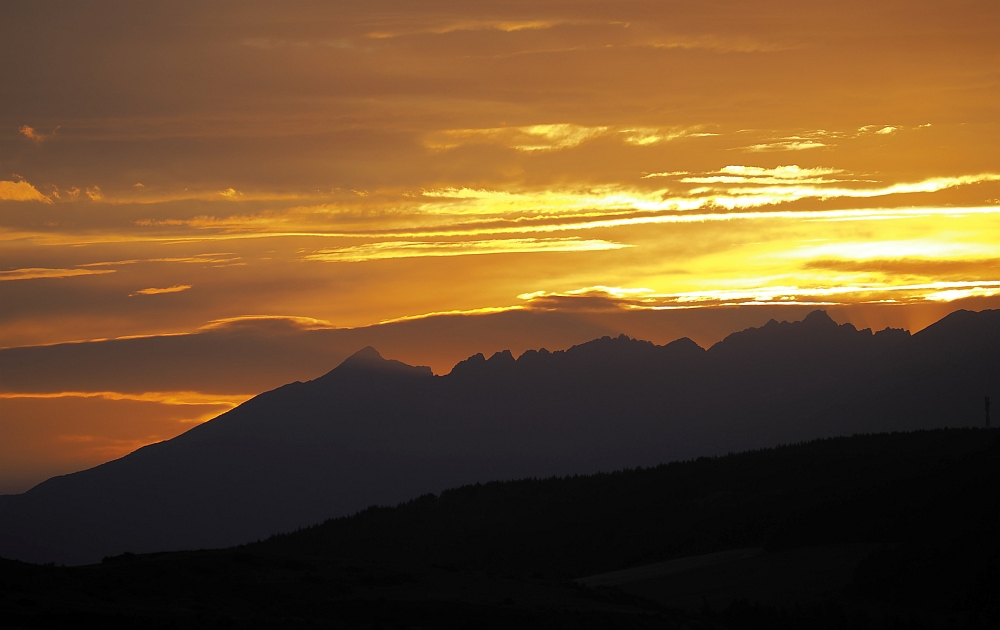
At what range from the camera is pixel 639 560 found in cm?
5928

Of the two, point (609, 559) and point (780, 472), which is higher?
point (780, 472)

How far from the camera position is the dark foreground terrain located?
30.7 meters

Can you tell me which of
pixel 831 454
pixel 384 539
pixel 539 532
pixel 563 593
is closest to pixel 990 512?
pixel 563 593

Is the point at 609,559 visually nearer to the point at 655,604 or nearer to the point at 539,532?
the point at 539,532

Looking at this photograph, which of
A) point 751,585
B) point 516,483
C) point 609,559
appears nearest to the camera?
point 751,585

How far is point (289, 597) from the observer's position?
31844mm

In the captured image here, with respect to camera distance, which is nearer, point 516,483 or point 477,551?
point 477,551

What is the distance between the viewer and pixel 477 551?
70.8 m

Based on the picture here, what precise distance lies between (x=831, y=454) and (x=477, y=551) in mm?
23143

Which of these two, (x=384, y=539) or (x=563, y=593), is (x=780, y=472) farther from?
(x=563, y=593)

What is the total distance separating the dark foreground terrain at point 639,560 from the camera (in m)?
30.7

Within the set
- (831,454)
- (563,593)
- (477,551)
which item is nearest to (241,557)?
(563,593)

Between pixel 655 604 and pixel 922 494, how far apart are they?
22.1m

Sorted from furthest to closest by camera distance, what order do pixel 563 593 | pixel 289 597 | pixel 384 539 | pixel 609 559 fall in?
pixel 384 539, pixel 609 559, pixel 563 593, pixel 289 597
